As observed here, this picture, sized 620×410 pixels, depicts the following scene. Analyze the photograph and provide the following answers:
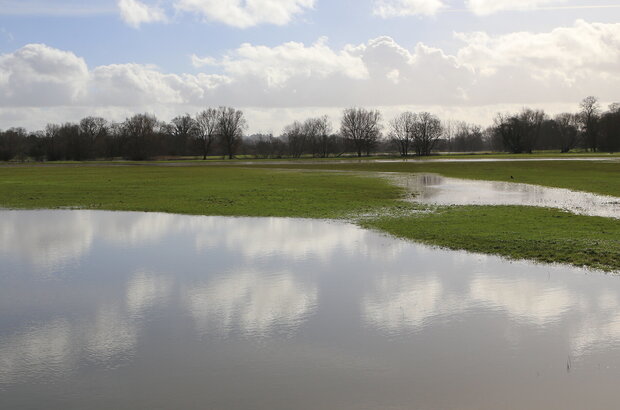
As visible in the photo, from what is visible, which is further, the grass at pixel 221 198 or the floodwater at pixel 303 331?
the grass at pixel 221 198

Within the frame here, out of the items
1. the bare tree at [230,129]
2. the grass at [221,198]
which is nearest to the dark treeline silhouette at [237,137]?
the bare tree at [230,129]

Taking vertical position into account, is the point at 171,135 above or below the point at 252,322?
above

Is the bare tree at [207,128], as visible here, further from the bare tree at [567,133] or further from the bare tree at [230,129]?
the bare tree at [567,133]

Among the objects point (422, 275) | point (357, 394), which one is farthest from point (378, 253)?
point (357, 394)

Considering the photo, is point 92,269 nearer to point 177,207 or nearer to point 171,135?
point 177,207

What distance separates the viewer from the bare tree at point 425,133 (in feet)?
502

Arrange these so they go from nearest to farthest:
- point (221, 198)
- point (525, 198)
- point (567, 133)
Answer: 1. point (525, 198)
2. point (221, 198)
3. point (567, 133)

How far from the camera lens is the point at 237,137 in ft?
504

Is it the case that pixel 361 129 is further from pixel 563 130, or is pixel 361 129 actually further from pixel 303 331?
pixel 303 331

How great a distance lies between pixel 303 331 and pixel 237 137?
482ft

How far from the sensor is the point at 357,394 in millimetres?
7238

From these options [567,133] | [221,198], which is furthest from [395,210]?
[567,133]

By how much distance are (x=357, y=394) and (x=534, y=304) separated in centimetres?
531

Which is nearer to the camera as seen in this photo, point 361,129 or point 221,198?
point 221,198
